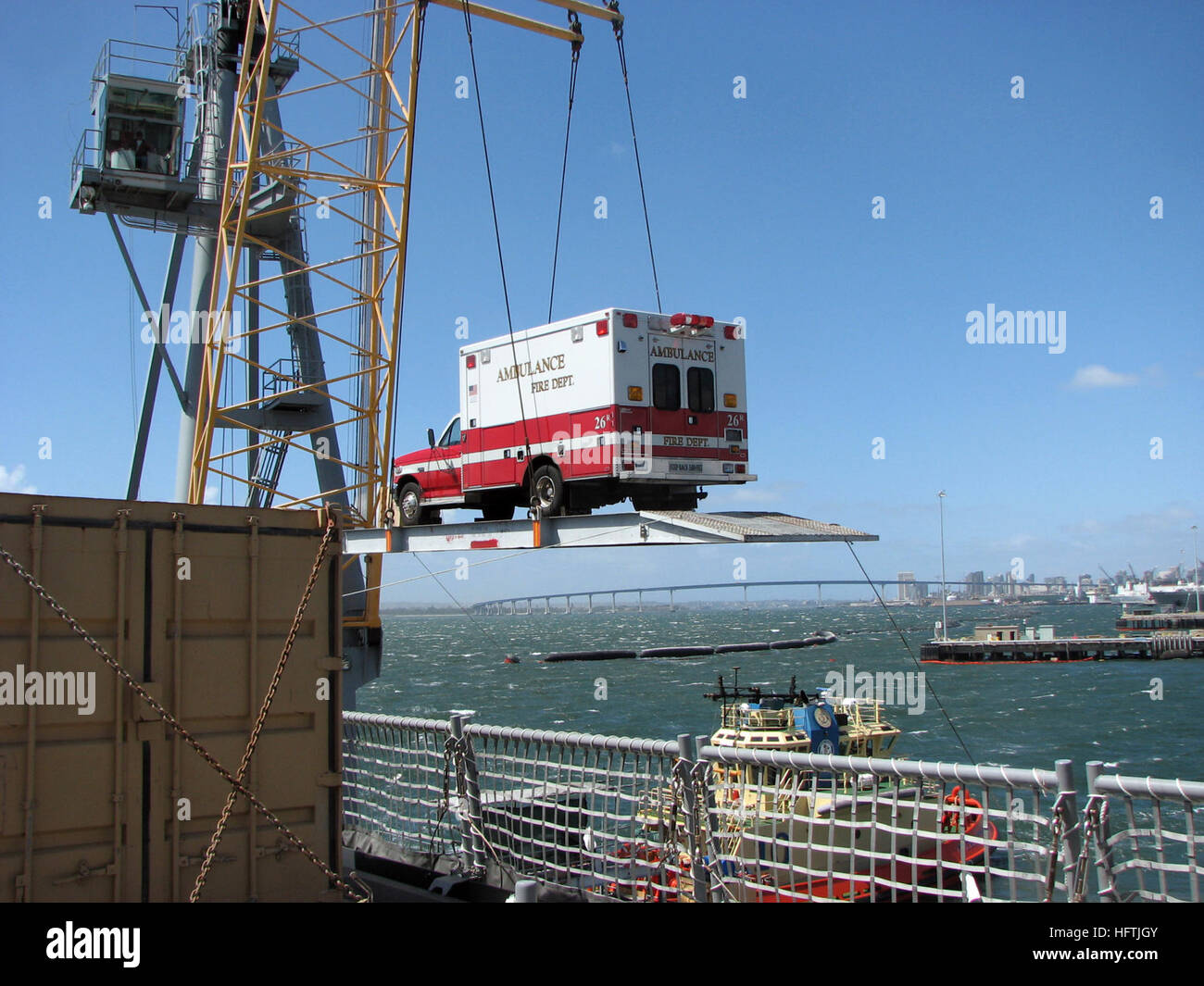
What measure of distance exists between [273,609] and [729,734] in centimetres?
1856

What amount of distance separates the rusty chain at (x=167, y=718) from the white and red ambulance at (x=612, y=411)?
305 inches

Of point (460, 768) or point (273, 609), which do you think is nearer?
point (273, 609)

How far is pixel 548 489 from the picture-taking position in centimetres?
1506

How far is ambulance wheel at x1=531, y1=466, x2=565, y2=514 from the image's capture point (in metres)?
14.8

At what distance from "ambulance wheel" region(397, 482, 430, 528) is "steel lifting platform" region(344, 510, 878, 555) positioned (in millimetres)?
1290

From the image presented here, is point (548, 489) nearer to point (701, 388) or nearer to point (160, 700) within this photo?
point (701, 388)

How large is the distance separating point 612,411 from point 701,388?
61.6 inches

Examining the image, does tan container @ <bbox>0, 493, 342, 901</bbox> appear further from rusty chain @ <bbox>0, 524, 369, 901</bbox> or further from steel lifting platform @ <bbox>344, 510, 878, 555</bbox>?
steel lifting platform @ <bbox>344, 510, 878, 555</bbox>

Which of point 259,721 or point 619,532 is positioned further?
point 619,532

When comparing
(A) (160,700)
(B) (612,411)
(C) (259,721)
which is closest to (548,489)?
(B) (612,411)
